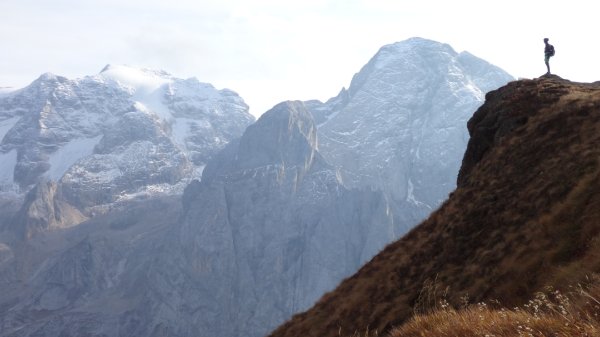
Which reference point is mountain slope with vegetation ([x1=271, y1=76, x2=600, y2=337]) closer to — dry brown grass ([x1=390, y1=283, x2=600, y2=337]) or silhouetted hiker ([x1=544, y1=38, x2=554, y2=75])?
silhouetted hiker ([x1=544, y1=38, x2=554, y2=75])

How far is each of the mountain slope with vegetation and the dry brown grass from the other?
7373 millimetres

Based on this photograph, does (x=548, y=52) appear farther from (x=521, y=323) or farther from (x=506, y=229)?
(x=521, y=323)

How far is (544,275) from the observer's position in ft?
64.2

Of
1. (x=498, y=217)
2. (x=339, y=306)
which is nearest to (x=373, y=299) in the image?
(x=339, y=306)

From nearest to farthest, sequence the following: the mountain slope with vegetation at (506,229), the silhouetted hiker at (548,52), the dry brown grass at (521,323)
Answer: the dry brown grass at (521,323) → the mountain slope with vegetation at (506,229) → the silhouetted hiker at (548,52)

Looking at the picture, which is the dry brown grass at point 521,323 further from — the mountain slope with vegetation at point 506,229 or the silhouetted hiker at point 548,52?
the silhouetted hiker at point 548,52

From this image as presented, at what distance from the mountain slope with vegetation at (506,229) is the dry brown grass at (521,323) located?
737cm

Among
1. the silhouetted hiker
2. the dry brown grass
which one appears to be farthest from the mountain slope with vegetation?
the dry brown grass

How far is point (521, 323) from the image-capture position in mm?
8008

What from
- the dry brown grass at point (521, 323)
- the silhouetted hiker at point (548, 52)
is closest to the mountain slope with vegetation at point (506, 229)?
the silhouetted hiker at point (548, 52)

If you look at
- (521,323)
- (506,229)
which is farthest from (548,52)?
(521,323)

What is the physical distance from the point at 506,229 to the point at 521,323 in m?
19.5

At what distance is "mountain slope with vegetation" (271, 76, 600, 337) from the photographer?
68.8 ft

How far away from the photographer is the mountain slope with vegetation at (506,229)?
68.8ft
